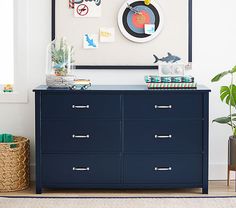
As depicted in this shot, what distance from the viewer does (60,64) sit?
4477 millimetres

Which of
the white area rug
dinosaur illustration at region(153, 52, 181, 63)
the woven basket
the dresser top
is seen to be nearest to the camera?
the white area rug

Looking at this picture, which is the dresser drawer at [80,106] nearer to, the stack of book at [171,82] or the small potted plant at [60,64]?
the small potted plant at [60,64]

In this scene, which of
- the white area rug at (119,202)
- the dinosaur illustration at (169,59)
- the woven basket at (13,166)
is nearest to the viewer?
the white area rug at (119,202)

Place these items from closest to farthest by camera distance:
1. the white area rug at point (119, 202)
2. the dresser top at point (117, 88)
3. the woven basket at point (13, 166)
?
the white area rug at point (119, 202), the dresser top at point (117, 88), the woven basket at point (13, 166)

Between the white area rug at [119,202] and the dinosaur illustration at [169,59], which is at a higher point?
the dinosaur illustration at [169,59]

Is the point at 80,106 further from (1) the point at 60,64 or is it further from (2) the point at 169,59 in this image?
(2) the point at 169,59

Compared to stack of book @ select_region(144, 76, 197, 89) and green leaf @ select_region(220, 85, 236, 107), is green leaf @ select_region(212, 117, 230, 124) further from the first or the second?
stack of book @ select_region(144, 76, 197, 89)

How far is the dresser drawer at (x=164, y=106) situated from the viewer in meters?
4.32

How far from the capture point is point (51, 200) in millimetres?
4195

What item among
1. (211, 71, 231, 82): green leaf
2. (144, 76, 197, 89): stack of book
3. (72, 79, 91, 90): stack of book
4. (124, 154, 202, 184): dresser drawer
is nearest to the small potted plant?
(72, 79, 91, 90): stack of book

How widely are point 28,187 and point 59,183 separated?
0.35 meters

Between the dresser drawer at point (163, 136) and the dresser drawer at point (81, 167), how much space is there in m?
0.17

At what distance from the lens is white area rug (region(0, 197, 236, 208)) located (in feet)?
13.3

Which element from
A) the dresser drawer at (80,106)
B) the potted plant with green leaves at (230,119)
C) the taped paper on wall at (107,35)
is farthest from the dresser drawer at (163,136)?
the taped paper on wall at (107,35)
